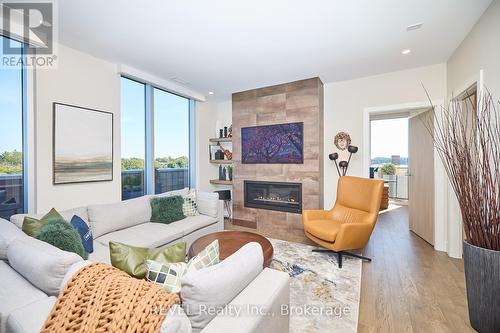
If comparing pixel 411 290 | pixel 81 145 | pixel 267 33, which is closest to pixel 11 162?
pixel 81 145

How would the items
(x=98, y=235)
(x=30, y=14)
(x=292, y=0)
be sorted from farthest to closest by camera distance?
1. (x=98, y=235)
2. (x=30, y=14)
3. (x=292, y=0)

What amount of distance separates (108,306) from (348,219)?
3.01 meters

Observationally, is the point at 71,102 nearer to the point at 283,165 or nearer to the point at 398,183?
the point at 283,165

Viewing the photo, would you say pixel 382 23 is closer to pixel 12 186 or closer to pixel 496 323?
pixel 496 323

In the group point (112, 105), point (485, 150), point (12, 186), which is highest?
point (112, 105)

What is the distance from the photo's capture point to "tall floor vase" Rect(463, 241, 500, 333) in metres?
1.50

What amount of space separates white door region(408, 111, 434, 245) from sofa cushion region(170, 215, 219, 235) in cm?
332

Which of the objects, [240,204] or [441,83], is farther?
[240,204]

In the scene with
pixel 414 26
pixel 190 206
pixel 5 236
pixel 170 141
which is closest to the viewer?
pixel 5 236

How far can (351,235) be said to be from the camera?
2.64 meters

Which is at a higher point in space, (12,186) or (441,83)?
(441,83)

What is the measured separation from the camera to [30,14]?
7.11ft

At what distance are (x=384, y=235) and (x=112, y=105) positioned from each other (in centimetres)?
483

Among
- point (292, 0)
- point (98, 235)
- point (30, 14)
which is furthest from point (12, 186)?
point (292, 0)
